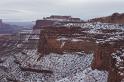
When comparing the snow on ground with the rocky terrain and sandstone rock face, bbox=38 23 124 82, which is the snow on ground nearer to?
the rocky terrain

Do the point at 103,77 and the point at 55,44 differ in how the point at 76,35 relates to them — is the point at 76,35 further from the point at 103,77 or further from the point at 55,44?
the point at 103,77

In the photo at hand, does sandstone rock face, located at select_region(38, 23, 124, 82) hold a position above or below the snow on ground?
above

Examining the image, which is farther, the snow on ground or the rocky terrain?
the rocky terrain

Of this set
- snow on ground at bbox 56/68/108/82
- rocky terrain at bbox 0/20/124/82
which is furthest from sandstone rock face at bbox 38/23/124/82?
snow on ground at bbox 56/68/108/82

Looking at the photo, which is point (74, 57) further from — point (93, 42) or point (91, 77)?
point (91, 77)

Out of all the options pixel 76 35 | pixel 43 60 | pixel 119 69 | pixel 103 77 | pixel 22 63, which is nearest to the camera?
pixel 119 69

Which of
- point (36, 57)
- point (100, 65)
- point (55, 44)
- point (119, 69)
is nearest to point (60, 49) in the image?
point (55, 44)

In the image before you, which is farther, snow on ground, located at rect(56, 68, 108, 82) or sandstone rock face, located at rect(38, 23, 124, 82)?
sandstone rock face, located at rect(38, 23, 124, 82)

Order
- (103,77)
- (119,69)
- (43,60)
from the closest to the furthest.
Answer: (119,69) → (103,77) → (43,60)
